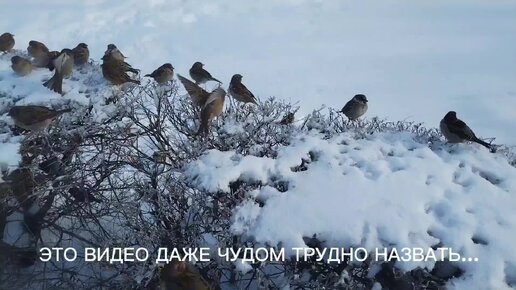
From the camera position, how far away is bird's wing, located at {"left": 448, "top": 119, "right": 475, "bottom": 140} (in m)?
6.24

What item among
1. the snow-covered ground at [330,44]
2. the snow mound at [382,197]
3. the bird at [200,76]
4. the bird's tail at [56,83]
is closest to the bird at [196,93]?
the snow mound at [382,197]

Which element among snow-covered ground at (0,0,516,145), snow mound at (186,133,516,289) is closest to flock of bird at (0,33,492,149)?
snow mound at (186,133,516,289)

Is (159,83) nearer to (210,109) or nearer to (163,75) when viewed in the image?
(163,75)

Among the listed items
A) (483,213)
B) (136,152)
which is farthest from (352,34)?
(483,213)

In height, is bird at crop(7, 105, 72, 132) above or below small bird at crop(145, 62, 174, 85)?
below

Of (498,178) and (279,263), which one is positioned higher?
(498,178)

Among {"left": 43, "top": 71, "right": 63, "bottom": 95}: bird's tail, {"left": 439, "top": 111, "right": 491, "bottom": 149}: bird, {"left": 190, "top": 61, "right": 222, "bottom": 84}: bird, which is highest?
{"left": 190, "top": 61, "right": 222, "bottom": 84}: bird

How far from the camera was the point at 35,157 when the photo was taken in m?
6.76

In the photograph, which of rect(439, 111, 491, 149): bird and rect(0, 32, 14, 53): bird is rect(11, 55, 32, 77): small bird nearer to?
rect(0, 32, 14, 53): bird

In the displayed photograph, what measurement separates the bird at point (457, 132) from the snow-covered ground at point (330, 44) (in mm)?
7121

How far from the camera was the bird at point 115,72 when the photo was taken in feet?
25.4

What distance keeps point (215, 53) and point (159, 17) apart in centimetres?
406

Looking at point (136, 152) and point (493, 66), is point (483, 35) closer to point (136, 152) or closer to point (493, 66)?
point (493, 66)

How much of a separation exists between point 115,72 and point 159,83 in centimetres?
68
